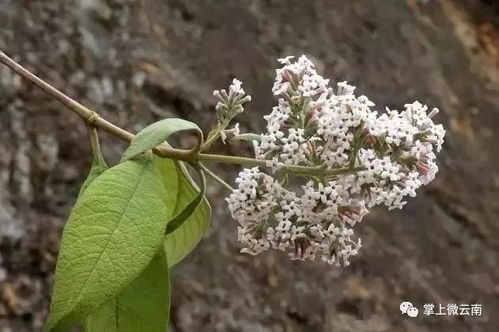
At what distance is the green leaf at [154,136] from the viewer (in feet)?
1.57

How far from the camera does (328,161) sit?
46cm

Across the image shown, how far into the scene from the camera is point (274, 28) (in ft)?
4.23

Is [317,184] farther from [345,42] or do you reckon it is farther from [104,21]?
[345,42]

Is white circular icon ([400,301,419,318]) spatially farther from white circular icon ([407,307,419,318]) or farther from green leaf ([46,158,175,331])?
green leaf ([46,158,175,331])

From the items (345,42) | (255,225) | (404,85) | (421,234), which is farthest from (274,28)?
(255,225)

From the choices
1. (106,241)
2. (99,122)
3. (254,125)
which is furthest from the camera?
(254,125)

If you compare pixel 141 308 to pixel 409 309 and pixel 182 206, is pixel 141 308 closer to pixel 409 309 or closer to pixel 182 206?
pixel 182 206

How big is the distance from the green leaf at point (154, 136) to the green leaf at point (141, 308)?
0.09m

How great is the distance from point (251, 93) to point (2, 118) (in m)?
0.44

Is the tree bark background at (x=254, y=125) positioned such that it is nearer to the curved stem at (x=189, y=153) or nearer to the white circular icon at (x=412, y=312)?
the white circular icon at (x=412, y=312)

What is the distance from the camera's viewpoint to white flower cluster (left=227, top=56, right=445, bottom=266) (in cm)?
46

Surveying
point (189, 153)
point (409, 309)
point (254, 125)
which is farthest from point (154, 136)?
point (409, 309)

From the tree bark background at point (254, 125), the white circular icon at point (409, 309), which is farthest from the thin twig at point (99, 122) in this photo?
the white circular icon at point (409, 309)

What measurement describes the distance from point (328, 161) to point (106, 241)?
15cm
